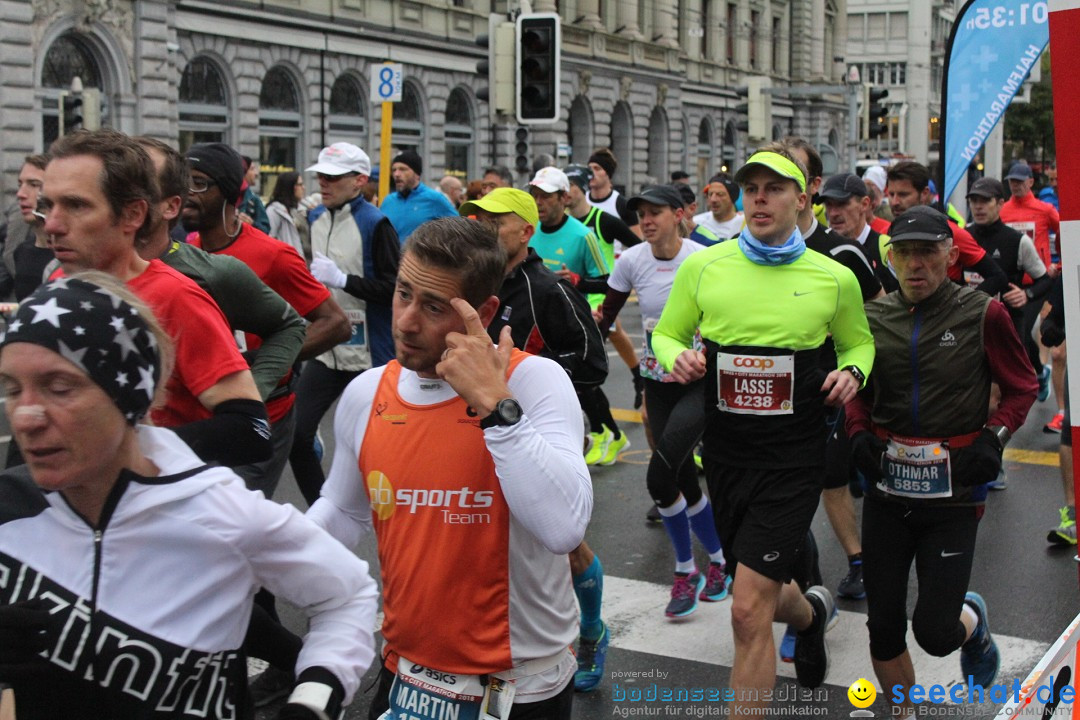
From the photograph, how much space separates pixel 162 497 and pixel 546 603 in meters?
1.08

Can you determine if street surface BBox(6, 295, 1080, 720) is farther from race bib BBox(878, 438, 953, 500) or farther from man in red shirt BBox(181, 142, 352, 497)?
man in red shirt BBox(181, 142, 352, 497)

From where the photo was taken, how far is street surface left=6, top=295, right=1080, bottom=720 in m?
4.93

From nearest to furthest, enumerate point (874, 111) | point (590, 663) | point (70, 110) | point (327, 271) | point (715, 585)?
point (590, 663) → point (715, 585) → point (327, 271) → point (70, 110) → point (874, 111)

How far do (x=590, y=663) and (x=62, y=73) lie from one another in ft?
74.4

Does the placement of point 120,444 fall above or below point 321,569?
above

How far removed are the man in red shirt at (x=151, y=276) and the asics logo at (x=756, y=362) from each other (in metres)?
1.81

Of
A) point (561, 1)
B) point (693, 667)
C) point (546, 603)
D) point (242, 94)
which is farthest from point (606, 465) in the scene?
point (561, 1)

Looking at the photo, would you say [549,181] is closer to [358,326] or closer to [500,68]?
[358,326]

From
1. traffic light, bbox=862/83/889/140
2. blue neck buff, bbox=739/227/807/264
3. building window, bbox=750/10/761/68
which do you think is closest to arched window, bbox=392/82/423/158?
traffic light, bbox=862/83/889/140

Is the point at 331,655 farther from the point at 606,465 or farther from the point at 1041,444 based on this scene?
the point at 1041,444

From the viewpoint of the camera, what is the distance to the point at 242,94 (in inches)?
1148

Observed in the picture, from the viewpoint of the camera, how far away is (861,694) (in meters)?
4.79

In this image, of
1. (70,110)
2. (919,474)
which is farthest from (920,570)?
(70,110)

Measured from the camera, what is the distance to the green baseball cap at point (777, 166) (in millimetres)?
4617
